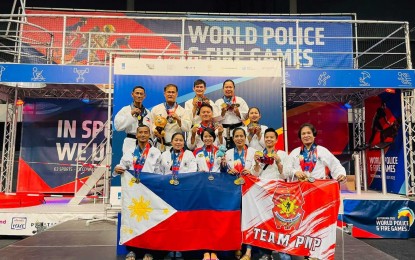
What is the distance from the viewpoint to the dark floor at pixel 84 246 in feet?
12.1

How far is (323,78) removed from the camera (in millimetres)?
6871

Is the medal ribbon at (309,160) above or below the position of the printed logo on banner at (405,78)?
below

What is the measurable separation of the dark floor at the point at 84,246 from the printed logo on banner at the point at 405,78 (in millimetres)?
3151

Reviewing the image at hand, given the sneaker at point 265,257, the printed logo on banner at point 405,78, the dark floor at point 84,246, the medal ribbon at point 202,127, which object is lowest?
the dark floor at point 84,246

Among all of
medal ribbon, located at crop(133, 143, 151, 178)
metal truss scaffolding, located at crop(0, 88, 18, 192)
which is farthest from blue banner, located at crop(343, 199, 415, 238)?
metal truss scaffolding, located at crop(0, 88, 18, 192)

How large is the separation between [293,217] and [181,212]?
1.16m

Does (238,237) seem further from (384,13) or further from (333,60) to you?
(384,13)

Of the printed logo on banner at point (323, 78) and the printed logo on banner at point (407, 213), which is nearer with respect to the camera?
the printed logo on banner at point (407, 213)

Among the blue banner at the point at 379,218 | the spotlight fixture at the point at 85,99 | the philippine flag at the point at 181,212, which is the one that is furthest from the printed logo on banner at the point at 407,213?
the spotlight fixture at the point at 85,99

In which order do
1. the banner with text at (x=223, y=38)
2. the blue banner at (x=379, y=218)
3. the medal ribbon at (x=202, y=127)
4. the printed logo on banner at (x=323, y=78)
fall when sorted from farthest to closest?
the banner with text at (x=223, y=38) → the printed logo on banner at (x=323, y=78) → the blue banner at (x=379, y=218) → the medal ribbon at (x=202, y=127)

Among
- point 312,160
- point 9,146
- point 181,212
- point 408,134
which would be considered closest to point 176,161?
point 181,212

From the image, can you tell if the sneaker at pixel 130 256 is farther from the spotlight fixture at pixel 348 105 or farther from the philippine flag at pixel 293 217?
the spotlight fixture at pixel 348 105

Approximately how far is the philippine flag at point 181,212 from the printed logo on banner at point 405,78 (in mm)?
5058

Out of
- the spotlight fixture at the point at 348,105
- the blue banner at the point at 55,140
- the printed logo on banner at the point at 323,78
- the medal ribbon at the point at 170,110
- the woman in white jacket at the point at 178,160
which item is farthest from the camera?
the spotlight fixture at the point at 348,105
